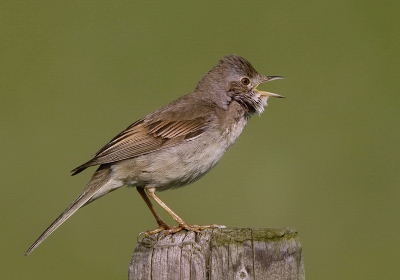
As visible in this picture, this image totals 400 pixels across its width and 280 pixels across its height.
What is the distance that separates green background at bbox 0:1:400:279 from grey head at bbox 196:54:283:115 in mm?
3203

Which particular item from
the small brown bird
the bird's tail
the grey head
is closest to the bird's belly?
the small brown bird

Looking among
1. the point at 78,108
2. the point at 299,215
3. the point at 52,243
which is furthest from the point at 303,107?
the point at 52,243

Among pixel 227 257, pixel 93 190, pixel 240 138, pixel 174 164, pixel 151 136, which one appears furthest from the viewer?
pixel 240 138

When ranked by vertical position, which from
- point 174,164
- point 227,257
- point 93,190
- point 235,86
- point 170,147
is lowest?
point 227,257

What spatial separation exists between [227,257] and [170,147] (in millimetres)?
2678

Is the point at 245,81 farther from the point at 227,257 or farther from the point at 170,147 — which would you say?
the point at 227,257

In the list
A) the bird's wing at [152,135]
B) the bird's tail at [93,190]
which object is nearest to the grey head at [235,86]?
the bird's wing at [152,135]

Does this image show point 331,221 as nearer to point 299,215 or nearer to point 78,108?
point 299,215

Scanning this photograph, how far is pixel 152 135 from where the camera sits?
719cm

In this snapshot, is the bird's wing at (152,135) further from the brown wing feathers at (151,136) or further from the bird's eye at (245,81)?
the bird's eye at (245,81)

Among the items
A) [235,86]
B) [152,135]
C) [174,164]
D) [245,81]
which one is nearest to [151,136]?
[152,135]

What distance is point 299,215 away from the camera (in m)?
11.0

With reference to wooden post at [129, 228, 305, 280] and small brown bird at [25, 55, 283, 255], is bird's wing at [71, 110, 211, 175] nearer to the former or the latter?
small brown bird at [25, 55, 283, 255]

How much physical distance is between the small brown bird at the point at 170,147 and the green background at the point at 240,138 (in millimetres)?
3245
